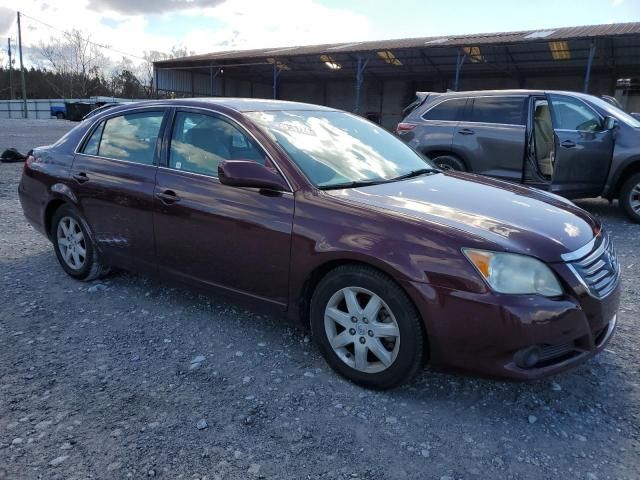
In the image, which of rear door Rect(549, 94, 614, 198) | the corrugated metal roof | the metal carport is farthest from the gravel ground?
the corrugated metal roof

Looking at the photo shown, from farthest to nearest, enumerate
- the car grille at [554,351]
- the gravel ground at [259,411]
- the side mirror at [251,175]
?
the side mirror at [251,175] → the car grille at [554,351] → the gravel ground at [259,411]

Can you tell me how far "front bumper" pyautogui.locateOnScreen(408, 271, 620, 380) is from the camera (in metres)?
2.36

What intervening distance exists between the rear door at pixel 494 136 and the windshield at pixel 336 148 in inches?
141

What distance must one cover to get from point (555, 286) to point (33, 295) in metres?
3.86

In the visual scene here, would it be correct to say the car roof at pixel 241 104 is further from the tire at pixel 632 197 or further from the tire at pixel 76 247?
the tire at pixel 632 197

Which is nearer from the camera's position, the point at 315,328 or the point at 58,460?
the point at 58,460

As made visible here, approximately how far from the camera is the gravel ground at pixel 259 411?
225 centimetres

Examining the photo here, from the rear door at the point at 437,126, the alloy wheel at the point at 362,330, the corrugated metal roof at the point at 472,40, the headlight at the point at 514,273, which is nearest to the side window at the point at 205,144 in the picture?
the alloy wheel at the point at 362,330

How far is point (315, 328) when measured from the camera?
295 cm

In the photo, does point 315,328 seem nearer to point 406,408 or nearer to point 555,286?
point 406,408

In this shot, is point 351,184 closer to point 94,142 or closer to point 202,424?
point 202,424

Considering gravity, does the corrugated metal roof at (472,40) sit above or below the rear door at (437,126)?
above

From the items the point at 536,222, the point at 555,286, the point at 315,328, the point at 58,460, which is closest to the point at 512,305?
the point at 555,286

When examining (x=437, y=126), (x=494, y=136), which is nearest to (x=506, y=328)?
(x=494, y=136)
